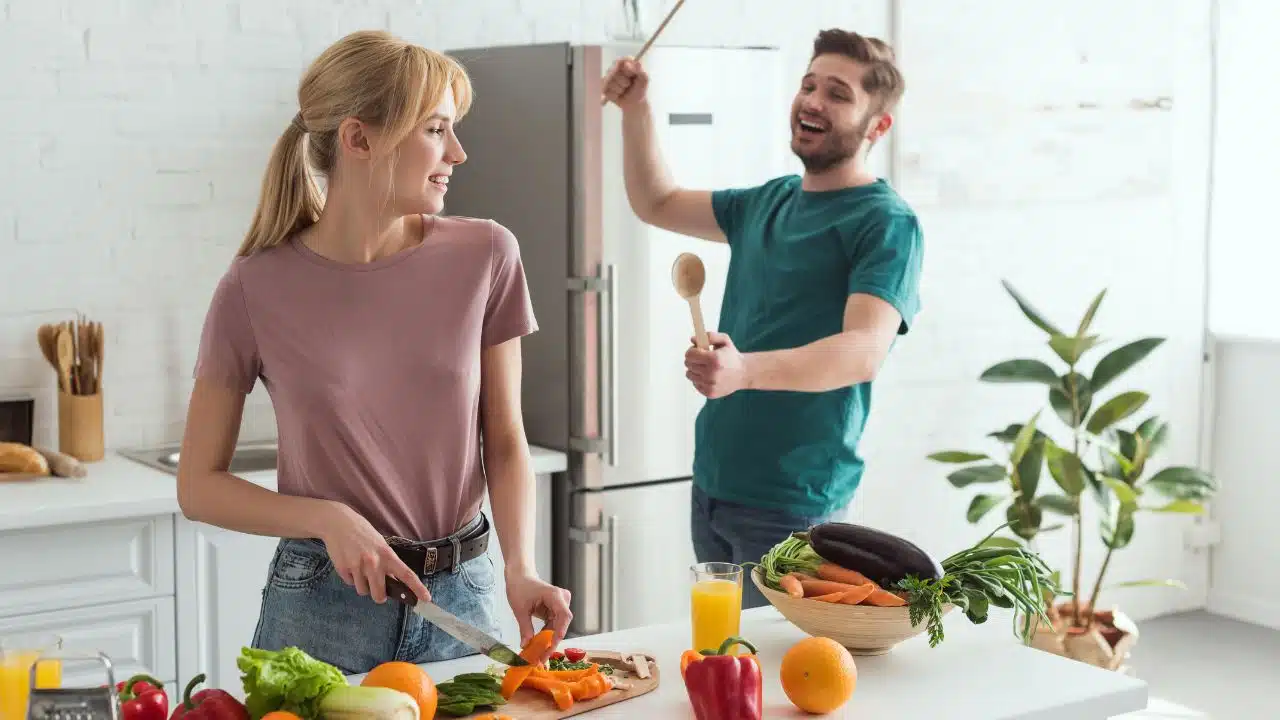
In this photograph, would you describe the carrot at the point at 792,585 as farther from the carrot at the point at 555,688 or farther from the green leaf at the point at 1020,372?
the green leaf at the point at 1020,372

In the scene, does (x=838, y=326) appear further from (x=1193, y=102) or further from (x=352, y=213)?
(x=1193, y=102)

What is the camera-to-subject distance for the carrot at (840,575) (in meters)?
1.89

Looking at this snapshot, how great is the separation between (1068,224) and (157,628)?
3.22 meters

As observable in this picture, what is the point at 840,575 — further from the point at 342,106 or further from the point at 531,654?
the point at 342,106

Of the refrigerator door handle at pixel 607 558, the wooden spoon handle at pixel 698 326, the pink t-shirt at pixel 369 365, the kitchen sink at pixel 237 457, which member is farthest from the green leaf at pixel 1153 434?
the pink t-shirt at pixel 369 365

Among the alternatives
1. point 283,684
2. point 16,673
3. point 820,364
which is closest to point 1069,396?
point 820,364

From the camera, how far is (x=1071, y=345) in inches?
166

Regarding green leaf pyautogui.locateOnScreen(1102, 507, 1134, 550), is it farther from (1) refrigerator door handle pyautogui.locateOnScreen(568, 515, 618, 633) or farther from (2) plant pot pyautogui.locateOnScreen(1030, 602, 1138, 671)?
(1) refrigerator door handle pyautogui.locateOnScreen(568, 515, 618, 633)

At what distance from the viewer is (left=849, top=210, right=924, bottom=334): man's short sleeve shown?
253 cm

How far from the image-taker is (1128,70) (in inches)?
195

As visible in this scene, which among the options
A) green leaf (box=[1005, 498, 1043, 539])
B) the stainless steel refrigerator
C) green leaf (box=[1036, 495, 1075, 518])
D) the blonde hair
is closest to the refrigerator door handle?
the stainless steel refrigerator

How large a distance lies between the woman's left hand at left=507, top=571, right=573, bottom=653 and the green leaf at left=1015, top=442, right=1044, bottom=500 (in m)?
2.70

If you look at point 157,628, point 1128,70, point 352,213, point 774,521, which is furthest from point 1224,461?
point 352,213

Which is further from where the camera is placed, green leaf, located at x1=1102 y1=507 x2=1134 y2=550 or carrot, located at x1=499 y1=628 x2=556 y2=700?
green leaf, located at x1=1102 y1=507 x2=1134 y2=550
